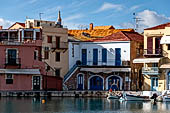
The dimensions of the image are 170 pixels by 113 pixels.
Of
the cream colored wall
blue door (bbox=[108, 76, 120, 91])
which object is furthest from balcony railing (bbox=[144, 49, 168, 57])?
the cream colored wall

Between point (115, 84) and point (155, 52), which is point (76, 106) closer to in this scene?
point (115, 84)

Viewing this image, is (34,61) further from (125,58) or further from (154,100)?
(154,100)

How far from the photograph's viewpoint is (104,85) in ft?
227

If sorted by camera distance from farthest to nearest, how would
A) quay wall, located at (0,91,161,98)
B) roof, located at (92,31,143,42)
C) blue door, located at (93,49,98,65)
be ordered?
blue door, located at (93,49,98,65), roof, located at (92,31,143,42), quay wall, located at (0,91,161,98)

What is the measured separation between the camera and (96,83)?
229ft

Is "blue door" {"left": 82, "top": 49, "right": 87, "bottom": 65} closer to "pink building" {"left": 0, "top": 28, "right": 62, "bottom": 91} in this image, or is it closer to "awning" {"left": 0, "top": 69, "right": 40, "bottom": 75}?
"pink building" {"left": 0, "top": 28, "right": 62, "bottom": 91}

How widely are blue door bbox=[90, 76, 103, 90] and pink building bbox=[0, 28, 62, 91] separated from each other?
185 inches

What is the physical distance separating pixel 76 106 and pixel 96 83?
14253mm

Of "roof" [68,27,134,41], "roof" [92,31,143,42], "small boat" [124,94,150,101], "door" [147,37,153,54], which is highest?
"roof" [68,27,134,41]

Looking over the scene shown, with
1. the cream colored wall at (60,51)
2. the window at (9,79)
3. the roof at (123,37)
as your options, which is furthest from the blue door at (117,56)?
the window at (9,79)

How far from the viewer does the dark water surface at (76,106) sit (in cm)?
5203

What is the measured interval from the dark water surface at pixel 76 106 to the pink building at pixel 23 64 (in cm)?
416

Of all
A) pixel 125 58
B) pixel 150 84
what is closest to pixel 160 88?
pixel 150 84

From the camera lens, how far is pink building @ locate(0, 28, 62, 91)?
6688cm
